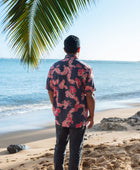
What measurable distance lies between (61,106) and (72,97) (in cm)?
15

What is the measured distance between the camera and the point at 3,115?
10.3 metres

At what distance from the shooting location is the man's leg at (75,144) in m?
A: 2.43

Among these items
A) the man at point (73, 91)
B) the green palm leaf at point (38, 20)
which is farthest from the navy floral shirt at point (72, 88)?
the green palm leaf at point (38, 20)

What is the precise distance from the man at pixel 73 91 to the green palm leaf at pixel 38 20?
98cm

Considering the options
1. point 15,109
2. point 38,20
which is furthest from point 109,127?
point 15,109

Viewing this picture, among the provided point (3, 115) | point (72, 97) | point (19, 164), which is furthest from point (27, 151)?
point (3, 115)

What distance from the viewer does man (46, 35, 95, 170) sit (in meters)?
2.33

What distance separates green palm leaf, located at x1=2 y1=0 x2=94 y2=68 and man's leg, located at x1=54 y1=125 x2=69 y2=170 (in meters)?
1.37

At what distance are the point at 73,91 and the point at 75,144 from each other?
22.2 inches

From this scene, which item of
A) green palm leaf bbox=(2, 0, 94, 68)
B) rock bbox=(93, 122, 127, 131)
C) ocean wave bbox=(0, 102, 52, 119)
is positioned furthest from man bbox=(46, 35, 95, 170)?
ocean wave bbox=(0, 102, 52, 119)

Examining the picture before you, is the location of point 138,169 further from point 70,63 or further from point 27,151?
point 27,151

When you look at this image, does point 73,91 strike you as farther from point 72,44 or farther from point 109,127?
point 109,127

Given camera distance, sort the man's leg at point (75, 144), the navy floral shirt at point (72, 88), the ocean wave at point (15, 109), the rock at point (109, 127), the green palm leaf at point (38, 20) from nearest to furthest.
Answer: the navy floral shirt at point (72, 88) → the man's leg at point (75, 144) → the green palm leaf at point (38, 20) → the rock at point (109, 127) → the ocean wave at point (15, 109)

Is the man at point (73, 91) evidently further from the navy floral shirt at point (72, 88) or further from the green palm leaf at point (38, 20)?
the green palm leaf at point (38, 20)
